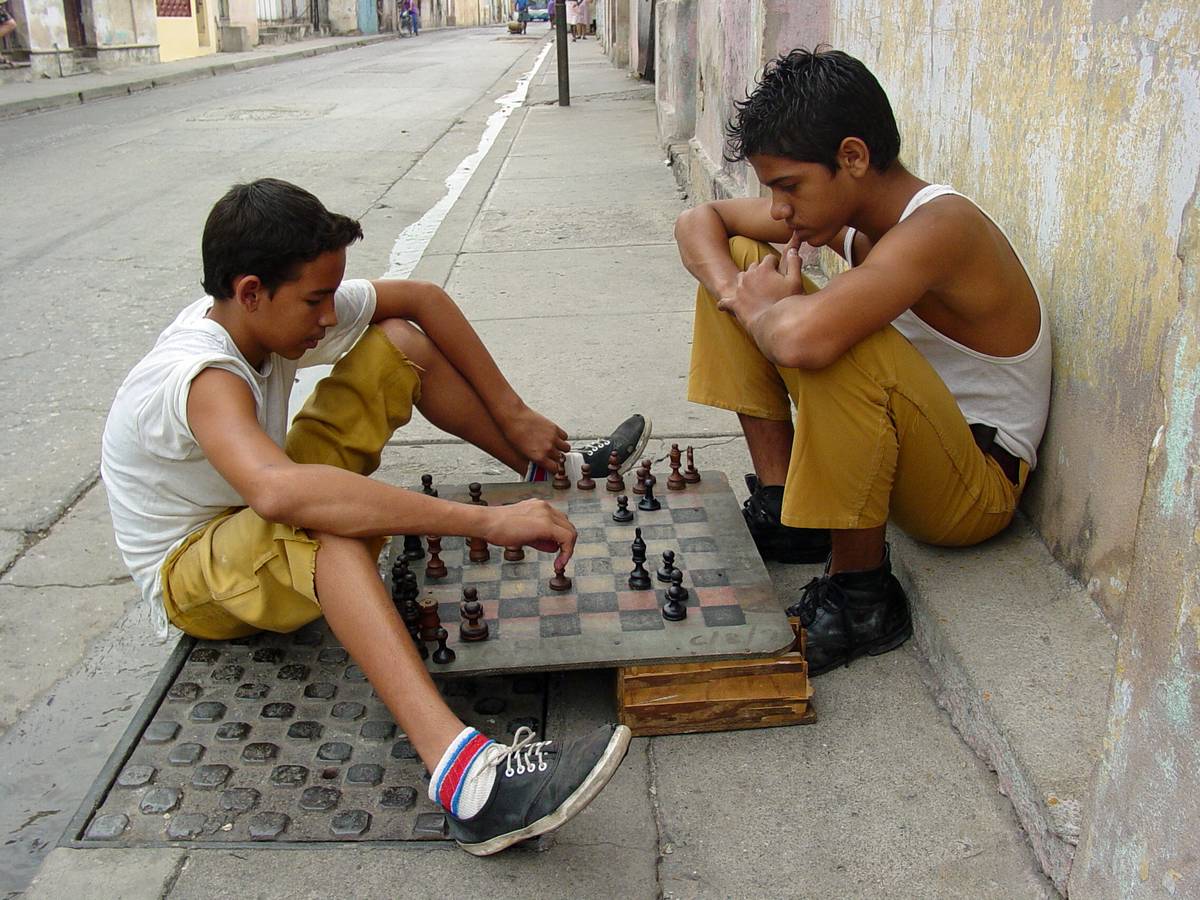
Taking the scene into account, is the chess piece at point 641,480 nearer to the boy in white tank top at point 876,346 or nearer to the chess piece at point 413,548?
the boy in white tank top at point 876,346

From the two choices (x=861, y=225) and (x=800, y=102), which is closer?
(x=800, y=102)

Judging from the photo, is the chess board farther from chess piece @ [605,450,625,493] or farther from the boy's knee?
the boy's knee

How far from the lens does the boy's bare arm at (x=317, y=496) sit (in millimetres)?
2176

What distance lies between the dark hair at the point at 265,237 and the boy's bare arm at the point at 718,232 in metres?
0.93

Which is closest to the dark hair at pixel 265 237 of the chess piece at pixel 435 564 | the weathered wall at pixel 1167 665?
the chess piece at pixel 435 564

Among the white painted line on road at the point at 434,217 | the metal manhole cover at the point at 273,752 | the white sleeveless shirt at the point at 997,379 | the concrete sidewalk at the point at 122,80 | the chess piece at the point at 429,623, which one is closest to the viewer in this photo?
the metal manhole cover at the point at 273,752

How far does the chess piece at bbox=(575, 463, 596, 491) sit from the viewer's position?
3.18m

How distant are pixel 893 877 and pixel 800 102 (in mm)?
1561

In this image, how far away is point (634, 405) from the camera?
412cm

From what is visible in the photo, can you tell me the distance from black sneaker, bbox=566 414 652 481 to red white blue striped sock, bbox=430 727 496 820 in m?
1.33

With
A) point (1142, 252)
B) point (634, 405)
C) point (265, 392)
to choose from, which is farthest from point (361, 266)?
point (1142, 252)

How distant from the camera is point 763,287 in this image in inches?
103

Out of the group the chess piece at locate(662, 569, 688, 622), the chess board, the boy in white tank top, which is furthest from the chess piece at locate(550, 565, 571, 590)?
the boy in white tank top

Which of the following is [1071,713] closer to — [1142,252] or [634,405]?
[1142,252]
